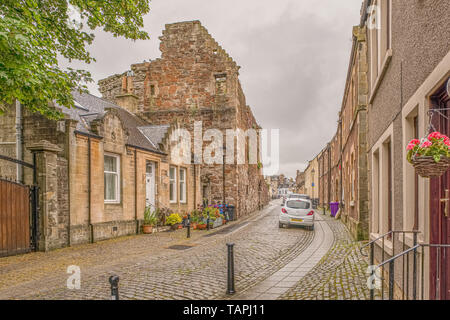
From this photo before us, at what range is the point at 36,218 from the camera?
10109mm

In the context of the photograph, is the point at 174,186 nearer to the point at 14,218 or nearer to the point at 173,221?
the point at 173,221

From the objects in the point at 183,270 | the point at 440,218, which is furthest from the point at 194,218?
the point at 440,218

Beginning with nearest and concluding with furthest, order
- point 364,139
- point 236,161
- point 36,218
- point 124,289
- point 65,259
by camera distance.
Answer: point 124,289, point 65,259, point 36,218, point 364,139, point 236,161

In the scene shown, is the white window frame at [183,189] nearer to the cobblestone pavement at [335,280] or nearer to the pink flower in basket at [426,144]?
the cobblestone pavement at [335,280]

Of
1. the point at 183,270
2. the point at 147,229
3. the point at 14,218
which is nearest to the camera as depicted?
the point at 183,270

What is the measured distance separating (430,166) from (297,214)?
14152 mm

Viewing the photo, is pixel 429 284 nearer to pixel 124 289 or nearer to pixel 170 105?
pixel 124 289

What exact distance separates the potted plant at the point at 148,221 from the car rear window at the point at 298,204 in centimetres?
687

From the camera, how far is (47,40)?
7.85 m

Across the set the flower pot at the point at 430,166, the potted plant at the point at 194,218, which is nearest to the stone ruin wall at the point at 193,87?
the potted plant at the point at 194,218

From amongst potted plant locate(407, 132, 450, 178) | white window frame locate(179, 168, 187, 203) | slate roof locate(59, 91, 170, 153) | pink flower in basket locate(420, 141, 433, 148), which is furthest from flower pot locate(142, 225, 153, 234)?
pink flower in basket locate(420, 141, 433, 148)

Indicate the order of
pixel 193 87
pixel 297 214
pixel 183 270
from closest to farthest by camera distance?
pixel 183 270 < pixel 297 214 < pixel 193 87
